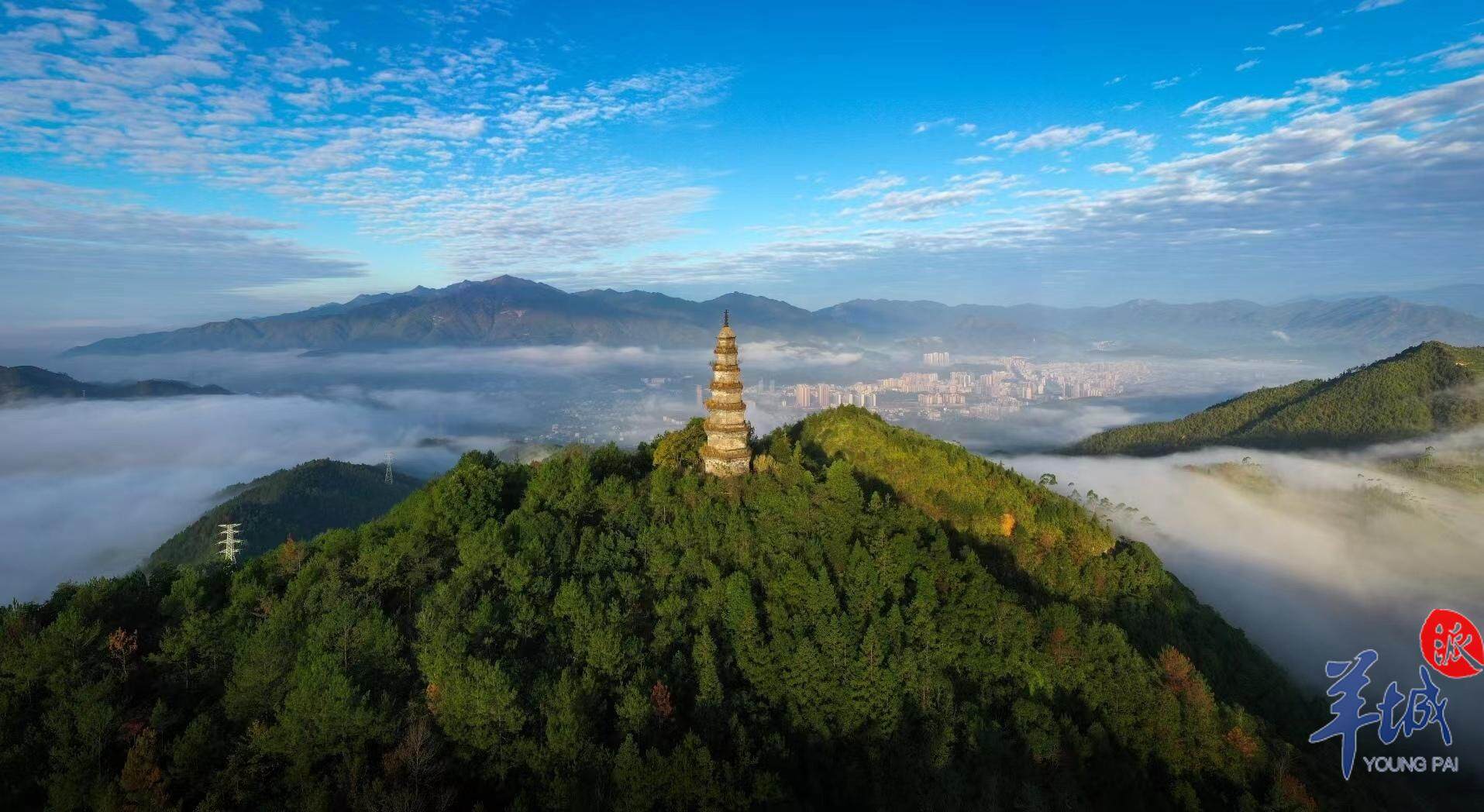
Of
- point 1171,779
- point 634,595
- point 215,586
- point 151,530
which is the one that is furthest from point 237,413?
point 1171,779

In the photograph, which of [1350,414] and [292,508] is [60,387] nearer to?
[292,508]

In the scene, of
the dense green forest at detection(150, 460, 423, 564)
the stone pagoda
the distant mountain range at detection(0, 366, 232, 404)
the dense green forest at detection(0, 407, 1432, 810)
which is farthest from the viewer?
the distant mountain range at detection(0, 366, 232, 404)

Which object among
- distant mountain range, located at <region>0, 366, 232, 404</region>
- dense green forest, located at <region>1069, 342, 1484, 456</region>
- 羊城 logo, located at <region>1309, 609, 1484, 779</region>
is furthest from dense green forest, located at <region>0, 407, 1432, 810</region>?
distant mountain range, located at <region>0, 366, 232, 404</region>

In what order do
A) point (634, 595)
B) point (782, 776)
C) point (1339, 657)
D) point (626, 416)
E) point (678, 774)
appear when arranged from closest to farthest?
point (678, 774) < point (782, 776) < point (634, 595) < point (1339, 657) < point (626, 416)

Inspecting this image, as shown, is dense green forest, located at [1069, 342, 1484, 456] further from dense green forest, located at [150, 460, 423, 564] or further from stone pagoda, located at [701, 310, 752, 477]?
dense green forest, located at [150, 460, 423, 564]

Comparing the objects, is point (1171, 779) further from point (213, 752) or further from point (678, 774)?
point (213, 752)
